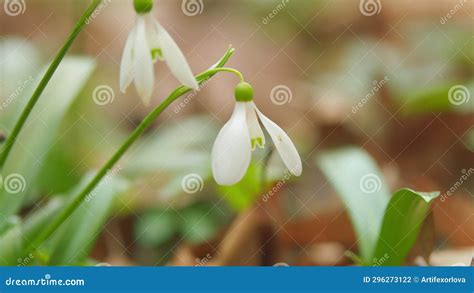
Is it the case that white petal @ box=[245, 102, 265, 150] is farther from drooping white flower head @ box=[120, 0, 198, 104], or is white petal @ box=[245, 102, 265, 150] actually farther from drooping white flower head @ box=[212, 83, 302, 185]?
drooping white flower head @ box=[120, 0, 198, 104]

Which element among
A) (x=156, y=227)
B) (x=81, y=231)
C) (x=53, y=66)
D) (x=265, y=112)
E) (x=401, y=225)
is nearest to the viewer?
(x=53, y=66)

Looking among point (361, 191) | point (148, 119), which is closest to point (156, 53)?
point (148, 119)

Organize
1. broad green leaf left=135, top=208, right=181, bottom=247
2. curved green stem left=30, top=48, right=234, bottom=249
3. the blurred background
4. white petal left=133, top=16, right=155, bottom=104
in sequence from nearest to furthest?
1. white petal left=133, top=16, right=155, bottom=104
2. curved green stem left=30, top=48, right=234, bottom=249
3. the blurred background
4. broad green leaf left=135, top=208, right=181, bottom=247

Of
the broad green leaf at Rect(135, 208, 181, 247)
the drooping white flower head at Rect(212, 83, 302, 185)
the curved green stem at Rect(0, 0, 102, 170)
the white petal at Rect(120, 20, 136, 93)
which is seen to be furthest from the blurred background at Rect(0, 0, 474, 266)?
the white petal at Rect(120, 20, 136, 93)

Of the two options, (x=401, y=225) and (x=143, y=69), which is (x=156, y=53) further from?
(x=401, y=225)

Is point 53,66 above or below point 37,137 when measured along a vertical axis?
above
